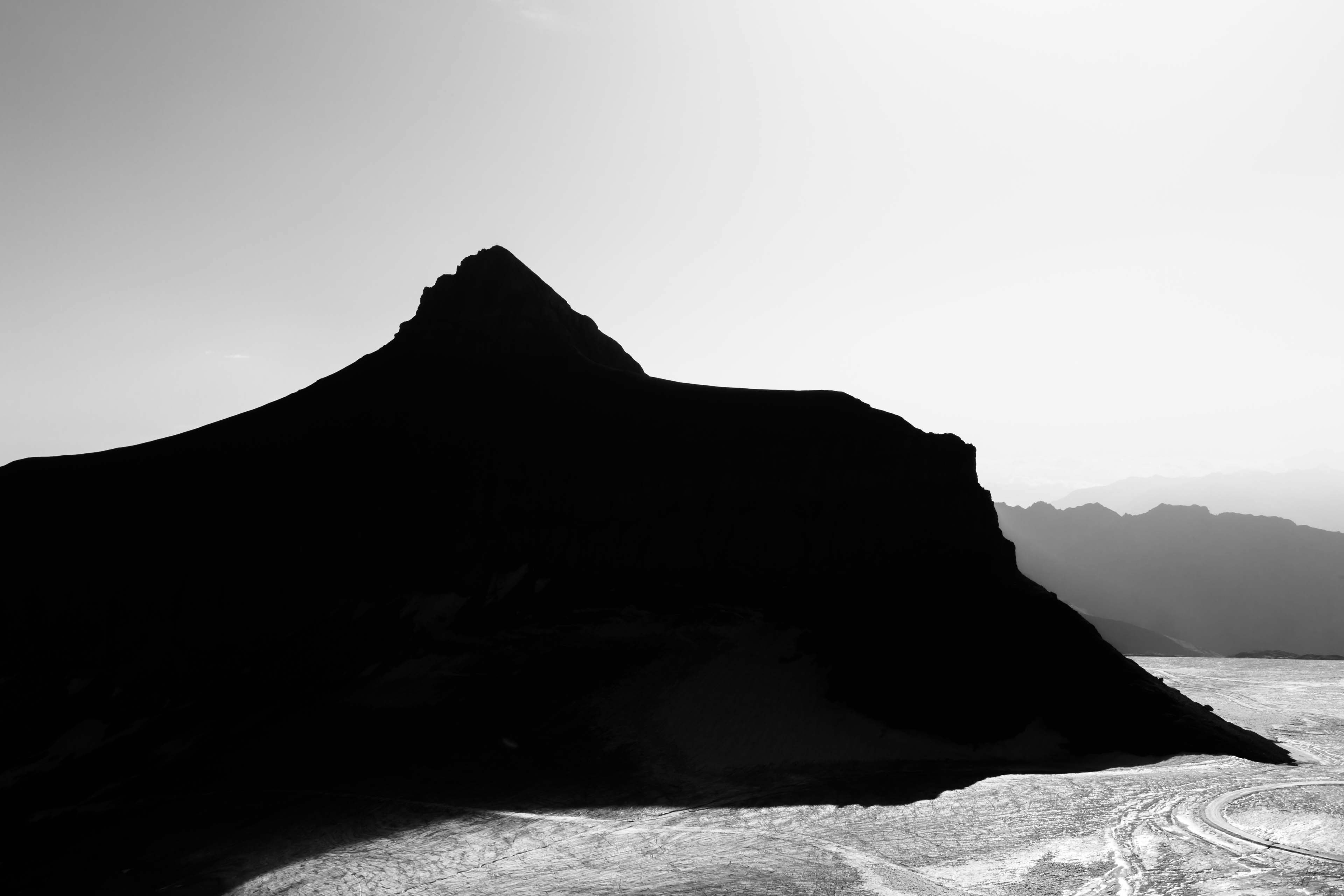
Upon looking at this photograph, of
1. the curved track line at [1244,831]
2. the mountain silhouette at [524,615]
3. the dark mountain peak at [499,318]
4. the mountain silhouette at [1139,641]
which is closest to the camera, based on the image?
the curved track line at [1244,831]

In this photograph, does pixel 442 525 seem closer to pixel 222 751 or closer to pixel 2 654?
pixel 222 751

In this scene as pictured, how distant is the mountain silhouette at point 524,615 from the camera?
137ft

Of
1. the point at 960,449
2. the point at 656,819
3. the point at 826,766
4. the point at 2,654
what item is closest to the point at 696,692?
the point at 826,766

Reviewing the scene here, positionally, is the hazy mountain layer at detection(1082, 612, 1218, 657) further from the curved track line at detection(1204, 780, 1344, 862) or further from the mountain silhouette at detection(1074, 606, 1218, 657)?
the curved track line at detection(1204, 780, 1344, 862)

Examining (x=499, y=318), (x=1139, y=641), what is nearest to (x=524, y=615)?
(x=499, y=318)

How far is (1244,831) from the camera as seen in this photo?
29922mm

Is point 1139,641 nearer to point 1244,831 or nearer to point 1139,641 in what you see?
point 1139,641

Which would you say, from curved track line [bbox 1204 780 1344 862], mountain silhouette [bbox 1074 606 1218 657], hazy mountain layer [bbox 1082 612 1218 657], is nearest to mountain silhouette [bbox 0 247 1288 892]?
curved track line [bbox 1204 780 1344 862]

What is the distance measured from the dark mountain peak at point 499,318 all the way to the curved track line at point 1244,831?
42.6m

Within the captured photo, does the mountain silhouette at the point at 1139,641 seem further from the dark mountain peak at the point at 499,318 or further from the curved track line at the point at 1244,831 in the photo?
the curved track line at the point at 1244,831

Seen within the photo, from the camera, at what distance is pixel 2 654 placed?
2050 inches

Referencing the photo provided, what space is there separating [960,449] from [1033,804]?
23.1 meters

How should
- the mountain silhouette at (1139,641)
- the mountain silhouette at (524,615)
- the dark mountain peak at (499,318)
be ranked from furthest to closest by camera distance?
the mountain silhouette at (1139,641) → the dark mountain peak at (499,318) → the mountain silhouette at (524,615)

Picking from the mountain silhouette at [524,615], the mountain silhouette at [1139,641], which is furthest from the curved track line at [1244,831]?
the mountain silhouette at [1139,641]
